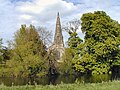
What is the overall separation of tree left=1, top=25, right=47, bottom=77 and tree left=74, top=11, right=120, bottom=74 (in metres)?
8.24

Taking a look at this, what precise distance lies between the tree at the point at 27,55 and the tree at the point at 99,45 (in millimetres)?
8241

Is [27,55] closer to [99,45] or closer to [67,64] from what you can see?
[67,64]

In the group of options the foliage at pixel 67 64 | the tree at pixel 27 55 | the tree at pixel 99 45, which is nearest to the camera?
the tree at pixel 99 45

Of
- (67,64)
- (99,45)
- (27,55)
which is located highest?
(99,45)

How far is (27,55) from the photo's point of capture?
67500mm

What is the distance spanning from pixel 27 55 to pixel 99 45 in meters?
16.0

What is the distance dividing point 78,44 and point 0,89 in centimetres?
4790

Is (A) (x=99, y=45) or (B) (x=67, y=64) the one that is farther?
(B) (x=67, y=64)

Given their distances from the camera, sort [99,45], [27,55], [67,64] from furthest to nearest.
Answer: [67,64] < [27,55] < [99,45]

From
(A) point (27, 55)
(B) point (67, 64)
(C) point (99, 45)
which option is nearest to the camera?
(C) point (99, 45)

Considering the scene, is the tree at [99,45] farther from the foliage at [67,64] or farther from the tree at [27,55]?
the tree at [27,55]

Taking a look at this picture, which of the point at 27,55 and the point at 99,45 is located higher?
the point at 99,45

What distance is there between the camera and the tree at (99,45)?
210ft

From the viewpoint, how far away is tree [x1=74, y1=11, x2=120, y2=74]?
64125 mm
